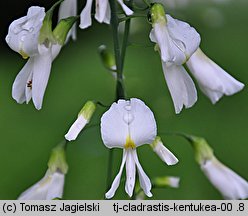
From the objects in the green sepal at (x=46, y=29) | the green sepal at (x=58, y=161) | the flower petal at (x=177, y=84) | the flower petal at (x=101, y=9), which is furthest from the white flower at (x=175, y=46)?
the green sepal at (x=58, y=161)

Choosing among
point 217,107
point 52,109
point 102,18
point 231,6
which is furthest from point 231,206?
point 231,6

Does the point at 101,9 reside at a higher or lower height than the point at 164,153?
higher

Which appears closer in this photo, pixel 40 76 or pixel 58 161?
pixel 40 76

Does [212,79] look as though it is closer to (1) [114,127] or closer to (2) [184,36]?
(2) [184,36]

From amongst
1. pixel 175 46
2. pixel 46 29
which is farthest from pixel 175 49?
pixel 46 29

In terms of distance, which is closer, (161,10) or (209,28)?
(161,10)

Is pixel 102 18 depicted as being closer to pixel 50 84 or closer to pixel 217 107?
pixel 217 107
